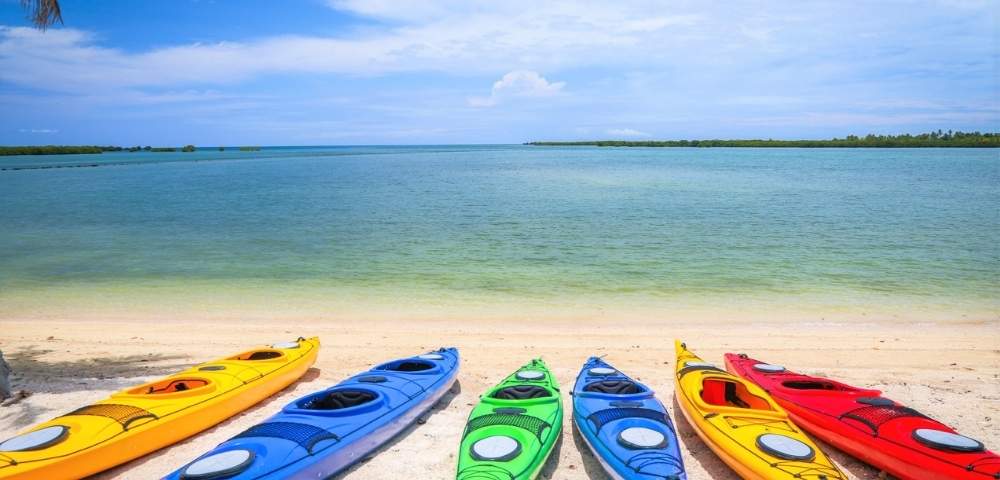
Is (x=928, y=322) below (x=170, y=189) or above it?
below

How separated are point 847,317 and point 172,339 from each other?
13804mm

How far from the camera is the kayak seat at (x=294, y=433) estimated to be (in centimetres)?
489

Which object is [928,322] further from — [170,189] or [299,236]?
[170,189]

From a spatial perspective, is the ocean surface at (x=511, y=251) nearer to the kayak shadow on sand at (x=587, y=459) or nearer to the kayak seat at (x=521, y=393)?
the kayak seat at (x=521, y=393)

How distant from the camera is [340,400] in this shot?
19.2 feet

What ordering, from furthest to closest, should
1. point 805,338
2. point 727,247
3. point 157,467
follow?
point 727,247
point 805,338
point 157,467

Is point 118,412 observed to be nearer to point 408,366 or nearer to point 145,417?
point 145,417

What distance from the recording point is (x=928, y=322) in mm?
10711

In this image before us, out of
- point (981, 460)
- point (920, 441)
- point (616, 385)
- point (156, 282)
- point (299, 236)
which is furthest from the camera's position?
point (299, 236)

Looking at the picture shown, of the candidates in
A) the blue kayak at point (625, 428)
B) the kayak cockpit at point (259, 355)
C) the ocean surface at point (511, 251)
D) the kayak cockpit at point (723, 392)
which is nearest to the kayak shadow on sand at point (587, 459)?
the blue kayak at point (625, 428)

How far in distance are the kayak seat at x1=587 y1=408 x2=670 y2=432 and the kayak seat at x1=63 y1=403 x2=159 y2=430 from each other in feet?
15.6

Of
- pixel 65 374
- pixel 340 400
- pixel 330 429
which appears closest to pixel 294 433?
pixel 330 429

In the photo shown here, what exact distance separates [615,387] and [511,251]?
1159cm

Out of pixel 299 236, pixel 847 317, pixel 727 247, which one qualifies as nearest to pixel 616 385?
pixel 847 317
